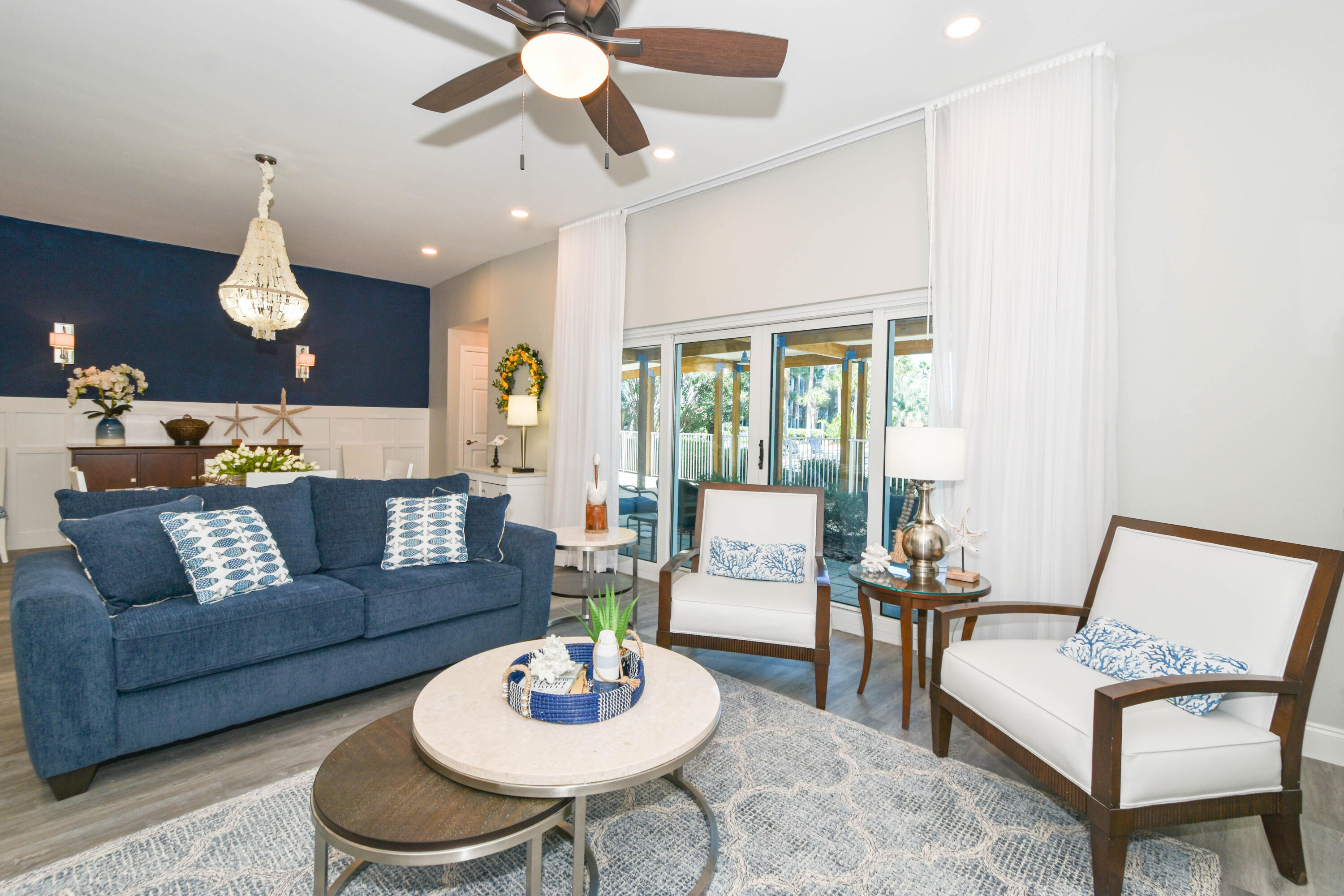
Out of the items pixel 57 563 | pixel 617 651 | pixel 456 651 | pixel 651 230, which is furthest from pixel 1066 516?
pixel 57 563

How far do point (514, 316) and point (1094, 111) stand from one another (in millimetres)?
4894

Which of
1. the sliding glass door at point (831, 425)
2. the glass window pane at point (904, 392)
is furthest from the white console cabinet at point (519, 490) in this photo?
the glass window pane at point (904, 392)

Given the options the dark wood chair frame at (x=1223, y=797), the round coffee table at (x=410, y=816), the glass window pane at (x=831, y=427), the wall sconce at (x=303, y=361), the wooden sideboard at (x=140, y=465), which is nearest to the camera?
the round coffee table at (x=410, y=816)

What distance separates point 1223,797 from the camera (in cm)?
159

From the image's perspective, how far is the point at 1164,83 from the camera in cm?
263

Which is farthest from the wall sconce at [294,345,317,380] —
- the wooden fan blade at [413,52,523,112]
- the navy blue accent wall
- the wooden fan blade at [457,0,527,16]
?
the wooden fan blade at [457,0,527,16]

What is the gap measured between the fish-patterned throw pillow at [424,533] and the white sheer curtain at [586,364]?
1679 millimetres

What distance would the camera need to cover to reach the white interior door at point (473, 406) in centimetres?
719

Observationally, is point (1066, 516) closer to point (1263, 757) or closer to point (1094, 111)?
point (1263, 757)

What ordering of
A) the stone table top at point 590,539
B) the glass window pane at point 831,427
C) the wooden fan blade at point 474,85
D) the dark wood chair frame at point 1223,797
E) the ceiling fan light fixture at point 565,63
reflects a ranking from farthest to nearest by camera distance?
the glass window pane at point 831,427 → the stone table top at point 590,539 → the wooden fan blade at point 474,85 → the ceiling fan light fixture at point 565,63 → the dark wood chair frame at point 1223,797

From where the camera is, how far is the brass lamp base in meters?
2.70

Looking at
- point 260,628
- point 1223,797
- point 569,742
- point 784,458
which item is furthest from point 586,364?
point 1223,797

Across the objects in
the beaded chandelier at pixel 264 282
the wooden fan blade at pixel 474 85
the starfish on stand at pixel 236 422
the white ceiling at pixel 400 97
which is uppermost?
the white ceiling at pixel 400 97

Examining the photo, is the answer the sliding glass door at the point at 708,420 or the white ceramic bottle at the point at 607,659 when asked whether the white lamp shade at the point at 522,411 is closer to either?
the sliding glass door at the point at 708,420
